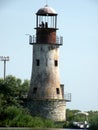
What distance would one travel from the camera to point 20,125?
12988 cm

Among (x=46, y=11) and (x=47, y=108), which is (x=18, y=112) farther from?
(x=46, y=11)

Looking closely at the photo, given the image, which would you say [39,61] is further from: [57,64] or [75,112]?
[75,112]

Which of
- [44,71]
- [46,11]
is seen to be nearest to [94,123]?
[44,71]

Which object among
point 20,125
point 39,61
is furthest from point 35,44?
point 20,125

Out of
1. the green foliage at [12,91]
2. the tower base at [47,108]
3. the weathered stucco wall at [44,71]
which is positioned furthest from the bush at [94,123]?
the green foliage at [12,91]

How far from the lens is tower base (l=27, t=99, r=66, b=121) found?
445 feet

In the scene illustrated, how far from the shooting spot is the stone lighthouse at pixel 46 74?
13562 cm

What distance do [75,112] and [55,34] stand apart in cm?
1246

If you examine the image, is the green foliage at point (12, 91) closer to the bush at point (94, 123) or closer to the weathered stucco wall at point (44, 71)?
the weathered stucco wall at point (44, 71)

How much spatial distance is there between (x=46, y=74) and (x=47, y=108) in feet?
11.2

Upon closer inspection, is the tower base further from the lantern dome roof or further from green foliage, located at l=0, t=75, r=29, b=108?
the lantern dome roof

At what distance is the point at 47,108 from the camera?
445 ft

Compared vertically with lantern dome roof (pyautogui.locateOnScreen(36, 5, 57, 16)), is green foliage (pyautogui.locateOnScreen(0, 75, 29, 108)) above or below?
below

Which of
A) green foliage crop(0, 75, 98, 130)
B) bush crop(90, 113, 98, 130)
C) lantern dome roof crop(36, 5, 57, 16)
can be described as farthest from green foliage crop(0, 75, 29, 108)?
bush crop(90, 113, 98, 130)
